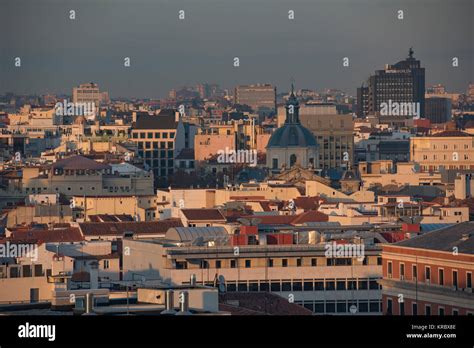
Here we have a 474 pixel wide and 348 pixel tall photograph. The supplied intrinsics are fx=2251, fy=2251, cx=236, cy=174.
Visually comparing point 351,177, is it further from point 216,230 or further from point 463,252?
point 463,252

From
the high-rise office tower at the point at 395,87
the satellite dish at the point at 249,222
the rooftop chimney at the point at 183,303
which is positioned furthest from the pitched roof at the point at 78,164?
the high-rise office tower at the point at 395,87

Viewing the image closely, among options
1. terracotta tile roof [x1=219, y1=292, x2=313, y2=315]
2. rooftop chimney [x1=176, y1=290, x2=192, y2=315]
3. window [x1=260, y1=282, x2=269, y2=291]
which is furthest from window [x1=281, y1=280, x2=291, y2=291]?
rooftop chimney [x1=176, y1=290, x2=192, y2=315]

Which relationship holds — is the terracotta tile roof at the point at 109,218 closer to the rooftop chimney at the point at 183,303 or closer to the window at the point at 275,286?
the window at the point at 275,286

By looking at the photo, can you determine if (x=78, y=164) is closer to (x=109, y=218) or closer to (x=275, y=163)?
(x=275, y=163)

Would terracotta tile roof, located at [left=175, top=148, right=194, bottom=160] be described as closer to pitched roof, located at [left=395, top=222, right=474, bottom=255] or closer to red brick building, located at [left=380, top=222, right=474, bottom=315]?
red brick building, located at [left=380, top=222, right=474, bottom=315]

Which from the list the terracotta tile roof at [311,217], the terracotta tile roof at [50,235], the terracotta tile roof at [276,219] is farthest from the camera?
the terracotta tile roof at [311,217]

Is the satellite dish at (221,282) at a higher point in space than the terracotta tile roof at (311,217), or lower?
higher
